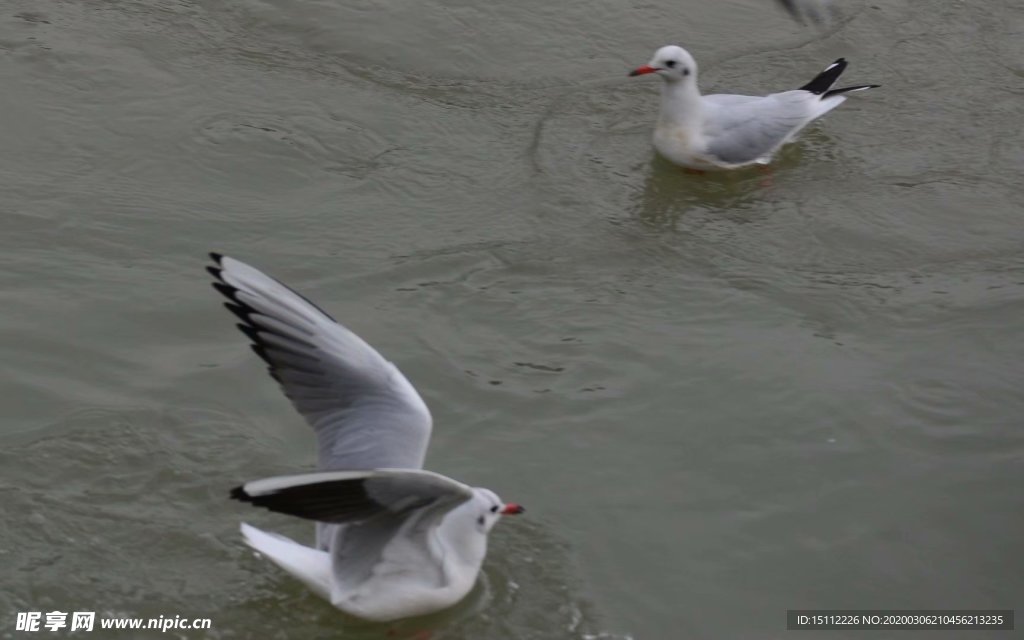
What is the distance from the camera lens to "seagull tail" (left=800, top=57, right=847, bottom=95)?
29.7 ft

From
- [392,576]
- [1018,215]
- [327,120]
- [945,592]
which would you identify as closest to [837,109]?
[1018,215]

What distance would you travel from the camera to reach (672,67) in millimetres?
8586

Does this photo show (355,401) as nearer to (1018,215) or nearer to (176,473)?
(176,473)

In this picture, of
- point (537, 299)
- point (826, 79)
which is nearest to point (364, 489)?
point (537, 299)

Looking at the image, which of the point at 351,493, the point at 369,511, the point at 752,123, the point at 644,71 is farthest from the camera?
the point at 752,123

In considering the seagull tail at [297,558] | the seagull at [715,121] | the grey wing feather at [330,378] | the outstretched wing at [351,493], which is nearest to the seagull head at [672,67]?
the seagull at [715,121]

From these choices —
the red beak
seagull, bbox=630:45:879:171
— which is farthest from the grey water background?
the red beak

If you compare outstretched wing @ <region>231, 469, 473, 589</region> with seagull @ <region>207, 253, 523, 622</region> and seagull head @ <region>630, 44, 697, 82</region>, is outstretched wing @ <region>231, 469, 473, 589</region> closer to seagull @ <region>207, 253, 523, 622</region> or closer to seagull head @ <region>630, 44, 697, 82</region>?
seagull @ <region>207, 253, 523, 622</region>

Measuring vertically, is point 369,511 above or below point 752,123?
below

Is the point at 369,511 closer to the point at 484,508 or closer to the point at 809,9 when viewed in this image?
the point at 484,508

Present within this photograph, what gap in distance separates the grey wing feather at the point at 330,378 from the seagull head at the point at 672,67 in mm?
4063

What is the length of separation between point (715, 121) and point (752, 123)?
0.24 meters

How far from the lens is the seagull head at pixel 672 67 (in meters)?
8.56

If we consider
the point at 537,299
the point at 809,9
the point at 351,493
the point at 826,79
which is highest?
the point at 809,9
